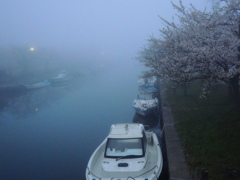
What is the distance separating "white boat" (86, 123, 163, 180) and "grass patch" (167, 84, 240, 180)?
1.85 metres

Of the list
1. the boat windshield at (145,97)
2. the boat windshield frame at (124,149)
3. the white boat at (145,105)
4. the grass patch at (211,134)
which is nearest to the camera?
the grass patch at (211,134)

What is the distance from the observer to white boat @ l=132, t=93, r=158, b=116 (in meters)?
21.9

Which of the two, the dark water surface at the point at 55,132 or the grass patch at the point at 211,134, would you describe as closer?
the grass patch at the point at 211,134

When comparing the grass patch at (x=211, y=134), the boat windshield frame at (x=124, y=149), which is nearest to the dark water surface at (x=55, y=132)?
the boat windshield frame at (x=124, y=149)

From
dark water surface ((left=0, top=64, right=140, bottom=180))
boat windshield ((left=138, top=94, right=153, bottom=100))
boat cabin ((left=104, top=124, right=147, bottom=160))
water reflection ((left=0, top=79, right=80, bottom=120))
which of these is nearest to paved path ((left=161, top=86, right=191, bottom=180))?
boat cabin ((left=104, top=124, right=147, bottom=160))

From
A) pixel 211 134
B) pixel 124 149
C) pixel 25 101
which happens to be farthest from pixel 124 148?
pixel 25 101

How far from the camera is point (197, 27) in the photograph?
11.8 metres

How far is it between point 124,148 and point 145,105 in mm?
11990

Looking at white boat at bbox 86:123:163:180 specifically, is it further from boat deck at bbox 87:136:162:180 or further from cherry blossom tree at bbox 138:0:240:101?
cherry blossom tree at bbox 138:0:240:101

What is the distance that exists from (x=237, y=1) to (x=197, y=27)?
228cm

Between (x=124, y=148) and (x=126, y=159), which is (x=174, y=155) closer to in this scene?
(x=126, y=159)

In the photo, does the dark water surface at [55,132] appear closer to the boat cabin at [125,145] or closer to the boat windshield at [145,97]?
the boat windshield at [145,97]

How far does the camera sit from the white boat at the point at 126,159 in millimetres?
9312

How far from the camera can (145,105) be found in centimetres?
2234
